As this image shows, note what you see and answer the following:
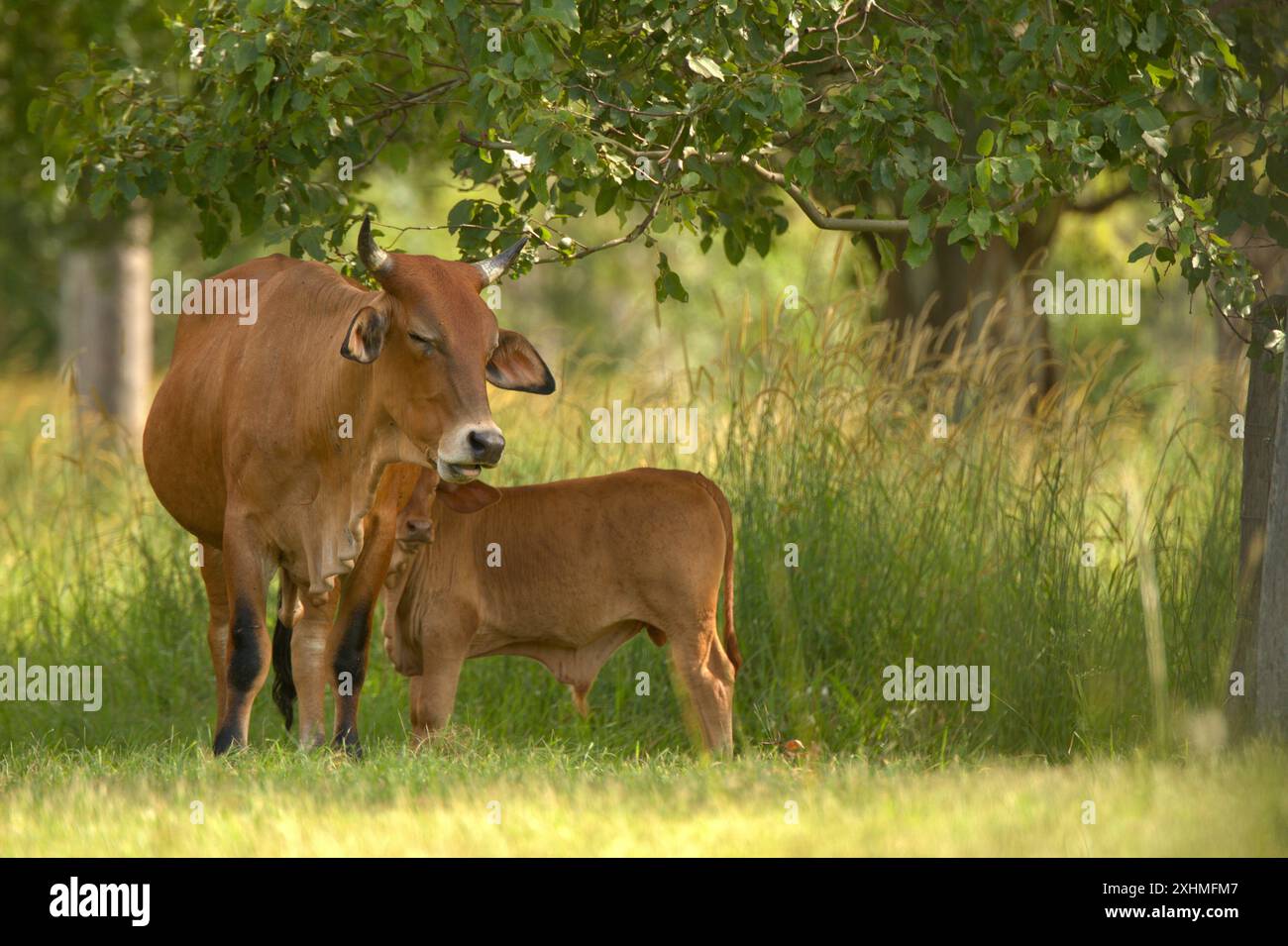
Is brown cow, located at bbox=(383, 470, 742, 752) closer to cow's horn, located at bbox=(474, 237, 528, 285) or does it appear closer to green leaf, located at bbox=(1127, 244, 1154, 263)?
cow's horn, located at bbox=(474, 237, 528, 285)

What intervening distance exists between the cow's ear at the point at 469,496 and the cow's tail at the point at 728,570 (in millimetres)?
816

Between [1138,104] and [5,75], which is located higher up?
[5,75]

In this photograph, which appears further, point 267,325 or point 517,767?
point 267,325

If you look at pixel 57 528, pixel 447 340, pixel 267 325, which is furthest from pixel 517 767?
pixel 57 528

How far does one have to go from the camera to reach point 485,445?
17.9 feet

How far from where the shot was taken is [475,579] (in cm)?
665

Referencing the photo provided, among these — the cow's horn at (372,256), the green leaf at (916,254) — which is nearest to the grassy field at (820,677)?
the green leaf at (916,254)

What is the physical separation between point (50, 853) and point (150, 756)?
1.46 metres

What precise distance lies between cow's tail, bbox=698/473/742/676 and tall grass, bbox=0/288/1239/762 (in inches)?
11.3

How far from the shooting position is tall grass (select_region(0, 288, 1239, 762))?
6797 millimetres

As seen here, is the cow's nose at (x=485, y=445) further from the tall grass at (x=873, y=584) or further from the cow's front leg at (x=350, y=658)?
the tall grass at (x=873, y=584)

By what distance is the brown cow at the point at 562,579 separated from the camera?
6539 mm

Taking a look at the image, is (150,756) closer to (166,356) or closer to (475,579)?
(475,579)
